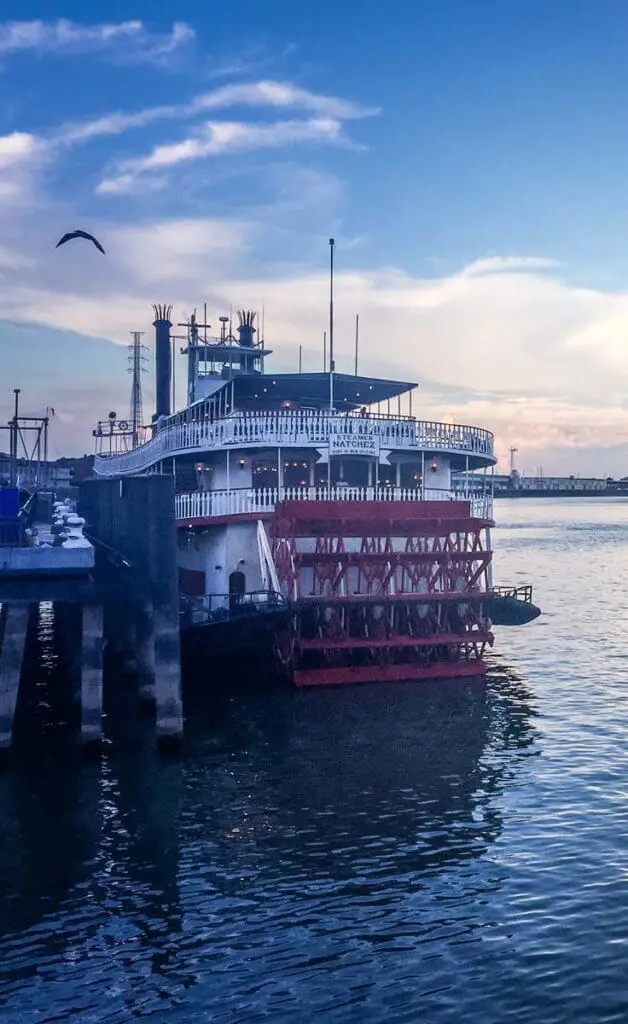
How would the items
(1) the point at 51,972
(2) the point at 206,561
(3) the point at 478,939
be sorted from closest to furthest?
(1) the point at 51,972 → (3) the point at 478,939 → (2) the point at 206,561

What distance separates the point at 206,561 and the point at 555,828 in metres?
15.4

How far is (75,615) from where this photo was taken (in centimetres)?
2494

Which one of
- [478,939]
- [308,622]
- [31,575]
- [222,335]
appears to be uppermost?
[222,335]

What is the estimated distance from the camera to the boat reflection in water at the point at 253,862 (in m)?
10.9

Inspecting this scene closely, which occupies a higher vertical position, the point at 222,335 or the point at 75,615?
the point at 222,335

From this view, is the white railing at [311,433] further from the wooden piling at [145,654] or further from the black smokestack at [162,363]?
the black smokestack at [162,363]

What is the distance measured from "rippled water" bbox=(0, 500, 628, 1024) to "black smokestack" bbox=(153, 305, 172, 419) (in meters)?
25.5

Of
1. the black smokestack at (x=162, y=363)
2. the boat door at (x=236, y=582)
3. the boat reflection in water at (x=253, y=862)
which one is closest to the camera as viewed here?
the boat reflection in water at (x=253, y=862)

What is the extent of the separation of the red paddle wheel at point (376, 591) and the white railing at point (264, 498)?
102 centimetres

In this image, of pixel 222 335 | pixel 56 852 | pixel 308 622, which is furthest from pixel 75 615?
pixel 222 335

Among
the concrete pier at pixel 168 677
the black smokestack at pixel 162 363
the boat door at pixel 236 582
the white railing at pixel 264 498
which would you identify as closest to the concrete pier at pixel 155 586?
the concrete pier at pixel 168 677

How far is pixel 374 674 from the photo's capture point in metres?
24.8

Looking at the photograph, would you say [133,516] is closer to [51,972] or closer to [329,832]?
[329,832]

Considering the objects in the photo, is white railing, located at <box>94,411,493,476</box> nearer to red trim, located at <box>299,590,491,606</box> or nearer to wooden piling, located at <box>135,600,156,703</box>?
red trim, located at <box>299,590,491,606</box>
